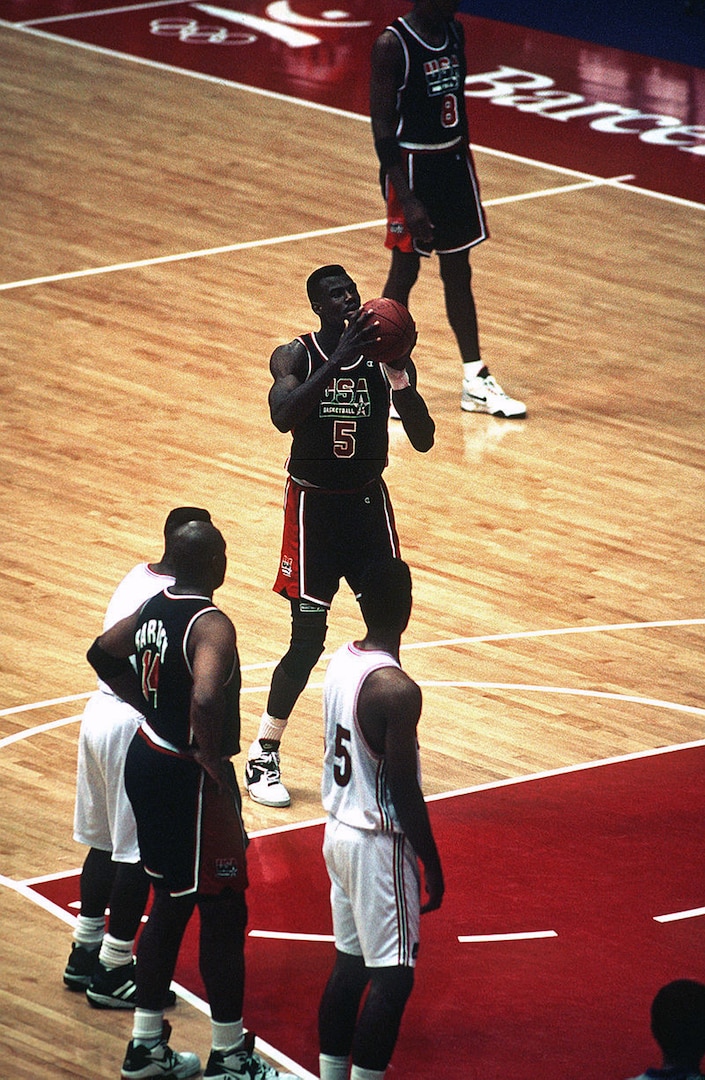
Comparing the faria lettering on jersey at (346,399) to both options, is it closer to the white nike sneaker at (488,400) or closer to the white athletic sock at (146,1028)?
the white athletic sock at (146,1028)

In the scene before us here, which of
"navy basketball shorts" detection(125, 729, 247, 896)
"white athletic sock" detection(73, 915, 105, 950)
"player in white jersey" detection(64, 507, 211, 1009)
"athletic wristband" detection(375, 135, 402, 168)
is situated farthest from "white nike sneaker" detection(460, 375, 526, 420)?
"navy basketball shorts" detection(125, 729, 247, 896)

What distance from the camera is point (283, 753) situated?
25.4 ft

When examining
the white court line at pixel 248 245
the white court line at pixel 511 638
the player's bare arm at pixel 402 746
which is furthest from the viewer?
the white court line at pixel 248 245

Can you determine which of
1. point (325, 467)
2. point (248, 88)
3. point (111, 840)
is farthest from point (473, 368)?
point (248, 88)

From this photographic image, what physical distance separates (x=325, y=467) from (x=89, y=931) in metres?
1.91

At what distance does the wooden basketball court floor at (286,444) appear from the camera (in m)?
7.80

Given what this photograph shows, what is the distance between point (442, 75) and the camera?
426 inches

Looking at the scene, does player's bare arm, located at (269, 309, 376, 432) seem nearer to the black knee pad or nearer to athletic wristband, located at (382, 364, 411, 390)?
athletic wristband, located at (382, 364, 411, 390)

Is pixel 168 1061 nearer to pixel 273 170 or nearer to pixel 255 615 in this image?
pixel 255 615

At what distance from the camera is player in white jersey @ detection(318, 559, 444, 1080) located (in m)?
5.14

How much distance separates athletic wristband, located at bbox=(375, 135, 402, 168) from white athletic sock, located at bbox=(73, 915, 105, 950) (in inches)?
222

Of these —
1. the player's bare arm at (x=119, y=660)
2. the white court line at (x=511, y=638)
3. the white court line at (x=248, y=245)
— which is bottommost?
the white court line at (x=511, y=638)

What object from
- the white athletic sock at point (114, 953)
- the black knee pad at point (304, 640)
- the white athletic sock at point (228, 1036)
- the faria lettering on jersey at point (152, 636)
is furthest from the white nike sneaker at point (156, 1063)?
the black knee pad at point (304, 640)

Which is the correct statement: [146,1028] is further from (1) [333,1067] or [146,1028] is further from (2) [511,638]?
(2) [511,638]
